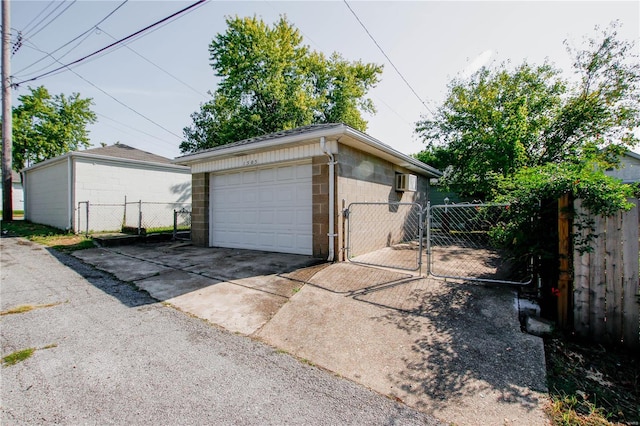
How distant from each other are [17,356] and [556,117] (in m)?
13.8

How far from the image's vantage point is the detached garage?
602cm

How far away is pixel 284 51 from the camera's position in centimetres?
2039

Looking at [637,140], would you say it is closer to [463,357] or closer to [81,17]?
[463,357]

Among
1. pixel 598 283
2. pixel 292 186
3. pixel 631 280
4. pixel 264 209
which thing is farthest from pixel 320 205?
pixel 631 280

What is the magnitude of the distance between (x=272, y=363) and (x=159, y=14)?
7.61m

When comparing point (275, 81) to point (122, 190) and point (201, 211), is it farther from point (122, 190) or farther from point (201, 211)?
point (201, 211)

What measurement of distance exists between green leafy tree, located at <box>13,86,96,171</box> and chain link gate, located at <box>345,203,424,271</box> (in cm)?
3181

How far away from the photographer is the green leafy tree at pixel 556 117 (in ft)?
29.1

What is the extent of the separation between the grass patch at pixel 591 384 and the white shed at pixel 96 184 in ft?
43.5

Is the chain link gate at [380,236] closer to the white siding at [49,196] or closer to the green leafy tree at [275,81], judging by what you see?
the white siding at [49,196]

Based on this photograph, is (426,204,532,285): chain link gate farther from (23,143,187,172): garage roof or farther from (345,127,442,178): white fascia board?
(23,143,187,172): garage roof

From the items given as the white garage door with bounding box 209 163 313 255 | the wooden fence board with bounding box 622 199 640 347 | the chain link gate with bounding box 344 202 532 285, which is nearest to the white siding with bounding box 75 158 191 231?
the white garage door with bounding box 209 163 313 255

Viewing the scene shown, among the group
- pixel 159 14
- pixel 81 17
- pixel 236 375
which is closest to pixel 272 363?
pixel 236 375

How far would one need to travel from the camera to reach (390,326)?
3.26 meters
